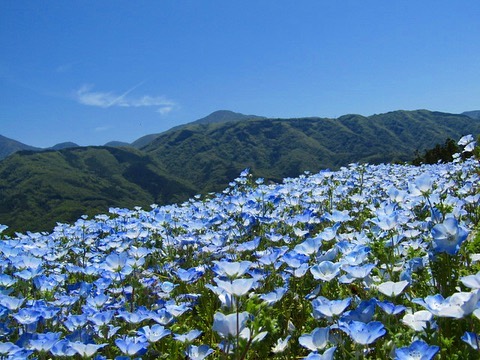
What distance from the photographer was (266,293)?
12.1 ft

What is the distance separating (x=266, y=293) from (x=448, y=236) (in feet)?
5.24

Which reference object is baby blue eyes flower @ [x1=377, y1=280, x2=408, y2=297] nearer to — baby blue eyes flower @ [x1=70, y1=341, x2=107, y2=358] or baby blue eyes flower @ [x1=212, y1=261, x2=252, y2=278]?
baby blue eyes flower @ [x1=212, y1=261, x2=252, y2=278]

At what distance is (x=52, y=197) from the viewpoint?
19512 cm

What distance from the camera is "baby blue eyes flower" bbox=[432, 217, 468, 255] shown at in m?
2.61

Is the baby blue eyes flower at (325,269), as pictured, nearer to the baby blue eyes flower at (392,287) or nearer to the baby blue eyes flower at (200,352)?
the baby blue eyes flower at (392,287)

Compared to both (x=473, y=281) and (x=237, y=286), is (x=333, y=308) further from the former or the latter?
(x=473, y=281)

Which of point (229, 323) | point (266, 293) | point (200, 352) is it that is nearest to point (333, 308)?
point (229, 323)

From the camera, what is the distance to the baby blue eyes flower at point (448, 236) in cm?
261

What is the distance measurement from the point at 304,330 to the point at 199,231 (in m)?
3.27

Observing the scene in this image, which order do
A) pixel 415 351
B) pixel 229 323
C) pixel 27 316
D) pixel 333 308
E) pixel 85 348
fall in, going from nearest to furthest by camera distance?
pixel 415 351, pixel 229 323, pixel 333 308, pixel 85 348, pixel 27 316

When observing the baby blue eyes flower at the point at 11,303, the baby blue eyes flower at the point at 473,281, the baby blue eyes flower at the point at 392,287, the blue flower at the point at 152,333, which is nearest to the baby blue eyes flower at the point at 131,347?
the blue flower at the point at 152,333

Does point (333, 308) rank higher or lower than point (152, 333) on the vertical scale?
higher

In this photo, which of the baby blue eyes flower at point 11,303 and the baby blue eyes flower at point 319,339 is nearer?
the baby blue eyes flower at point 319,339

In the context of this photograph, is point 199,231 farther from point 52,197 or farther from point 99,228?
point 52,197
